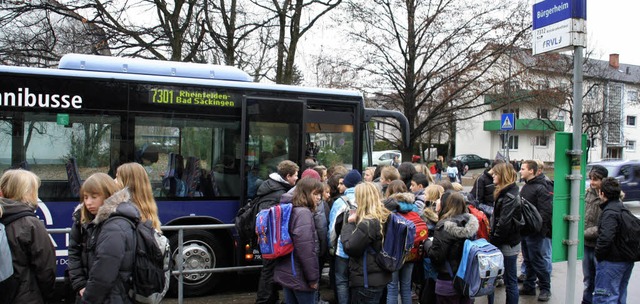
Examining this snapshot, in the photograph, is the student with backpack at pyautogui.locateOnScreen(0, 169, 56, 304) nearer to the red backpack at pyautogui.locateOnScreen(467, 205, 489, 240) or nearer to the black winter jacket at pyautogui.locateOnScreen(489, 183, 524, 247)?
the red backpack at pyautogui.locateOnScreen(467, 205, 489, 240)

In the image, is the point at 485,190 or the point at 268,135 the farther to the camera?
the point at 485,190

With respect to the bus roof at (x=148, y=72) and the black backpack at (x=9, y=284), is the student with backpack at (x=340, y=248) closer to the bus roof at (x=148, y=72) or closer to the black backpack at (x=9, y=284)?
the black backpack at (x=9, y=284)

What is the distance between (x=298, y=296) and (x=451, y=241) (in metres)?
1.55

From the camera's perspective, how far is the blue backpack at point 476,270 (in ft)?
15.5

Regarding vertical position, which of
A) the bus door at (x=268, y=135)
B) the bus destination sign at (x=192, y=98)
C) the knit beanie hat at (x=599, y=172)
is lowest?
the knit beanie hat at (x=599, y=172)

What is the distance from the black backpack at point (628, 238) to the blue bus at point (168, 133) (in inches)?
164

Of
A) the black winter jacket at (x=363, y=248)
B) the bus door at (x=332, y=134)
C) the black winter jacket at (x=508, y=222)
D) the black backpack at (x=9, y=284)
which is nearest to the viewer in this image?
the black backpack at (x=9, y=284)

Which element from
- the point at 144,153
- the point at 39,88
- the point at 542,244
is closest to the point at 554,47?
the point at 542,244

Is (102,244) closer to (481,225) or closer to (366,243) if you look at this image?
(366,243)

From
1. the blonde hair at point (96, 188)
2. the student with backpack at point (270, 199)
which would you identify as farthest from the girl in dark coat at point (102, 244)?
the student with backpack at point (270, 199)

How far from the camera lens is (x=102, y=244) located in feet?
10.5

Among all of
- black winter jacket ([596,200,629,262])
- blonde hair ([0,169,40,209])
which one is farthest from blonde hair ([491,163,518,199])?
blonde hair ([0,169,40,209])

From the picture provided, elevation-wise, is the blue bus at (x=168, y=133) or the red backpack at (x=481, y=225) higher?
the blue bus at (x=168, y=133)

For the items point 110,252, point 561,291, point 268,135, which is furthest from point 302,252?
point 561,291
